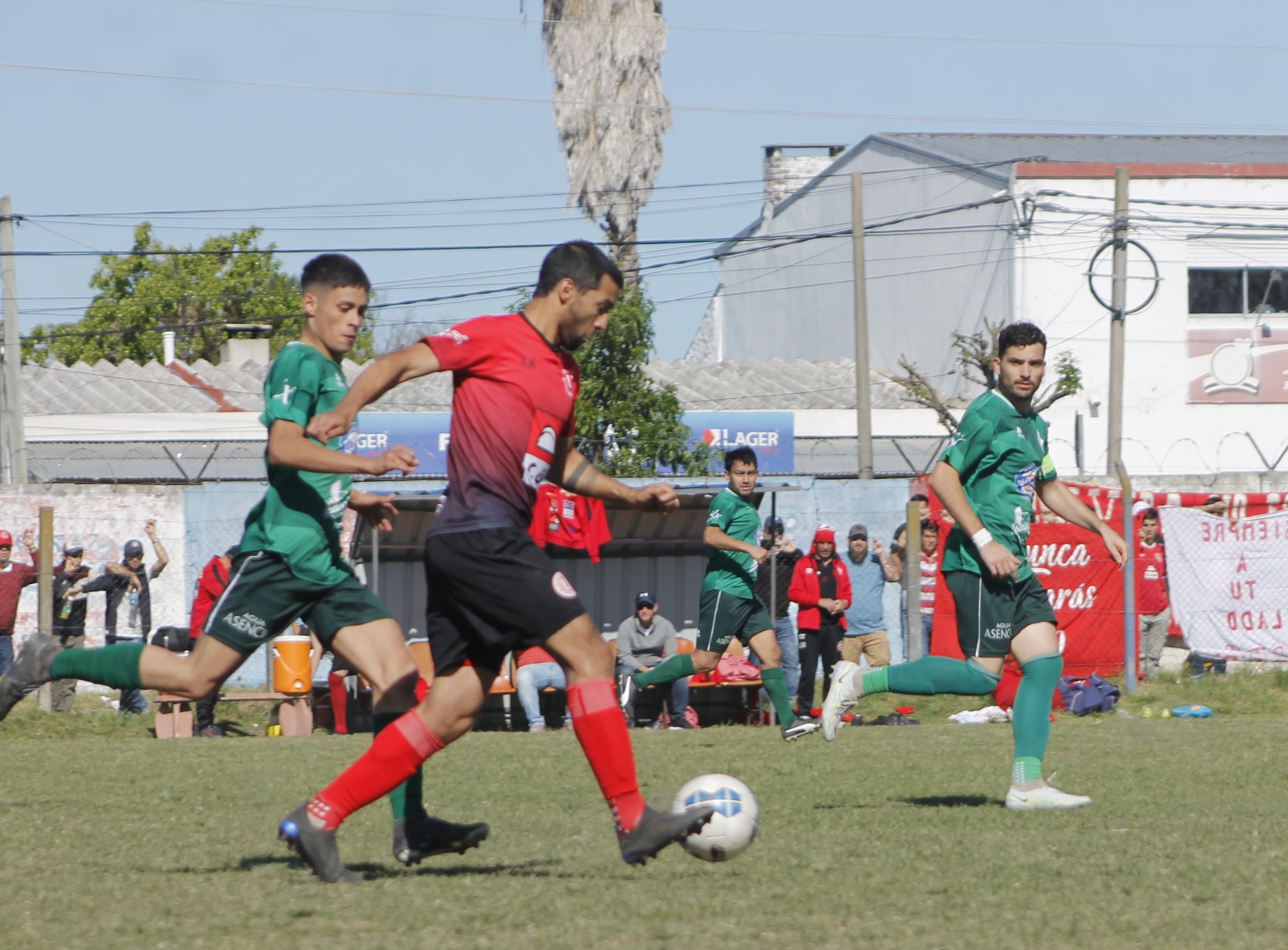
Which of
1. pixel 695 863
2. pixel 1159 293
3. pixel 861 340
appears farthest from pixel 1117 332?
pixel 695 863

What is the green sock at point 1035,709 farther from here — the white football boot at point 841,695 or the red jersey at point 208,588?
the red jersey at point 208,588

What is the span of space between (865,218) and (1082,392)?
9.63m

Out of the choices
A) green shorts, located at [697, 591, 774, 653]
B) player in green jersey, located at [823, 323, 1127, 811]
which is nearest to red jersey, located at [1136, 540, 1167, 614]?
green shorts, located at [697, 591, 774, 653]

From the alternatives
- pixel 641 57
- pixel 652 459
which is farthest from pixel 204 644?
pixel 641 57

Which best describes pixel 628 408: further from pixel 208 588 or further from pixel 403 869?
pixel 403 869

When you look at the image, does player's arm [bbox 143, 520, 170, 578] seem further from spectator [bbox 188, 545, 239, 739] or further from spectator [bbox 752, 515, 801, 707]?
spectator [bbox 752, 515, 801, 707]

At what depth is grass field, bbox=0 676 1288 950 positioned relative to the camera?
4152 mm

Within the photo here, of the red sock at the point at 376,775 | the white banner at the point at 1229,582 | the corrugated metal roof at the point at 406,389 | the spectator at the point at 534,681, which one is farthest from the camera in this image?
the corrugated metal roof at the point at 406,389

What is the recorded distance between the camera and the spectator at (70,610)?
49.6ft

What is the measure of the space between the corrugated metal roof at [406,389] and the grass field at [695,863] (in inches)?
935

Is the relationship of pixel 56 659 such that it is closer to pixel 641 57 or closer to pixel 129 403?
pixel 641 57

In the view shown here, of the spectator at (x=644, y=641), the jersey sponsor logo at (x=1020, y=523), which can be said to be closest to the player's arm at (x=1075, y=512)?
the jersey sponsor logo at (x=1020, y=523)

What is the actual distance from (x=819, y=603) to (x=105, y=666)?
34.0ft

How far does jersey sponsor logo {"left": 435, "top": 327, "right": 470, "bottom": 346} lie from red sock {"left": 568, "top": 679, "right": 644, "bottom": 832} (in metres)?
1.08
